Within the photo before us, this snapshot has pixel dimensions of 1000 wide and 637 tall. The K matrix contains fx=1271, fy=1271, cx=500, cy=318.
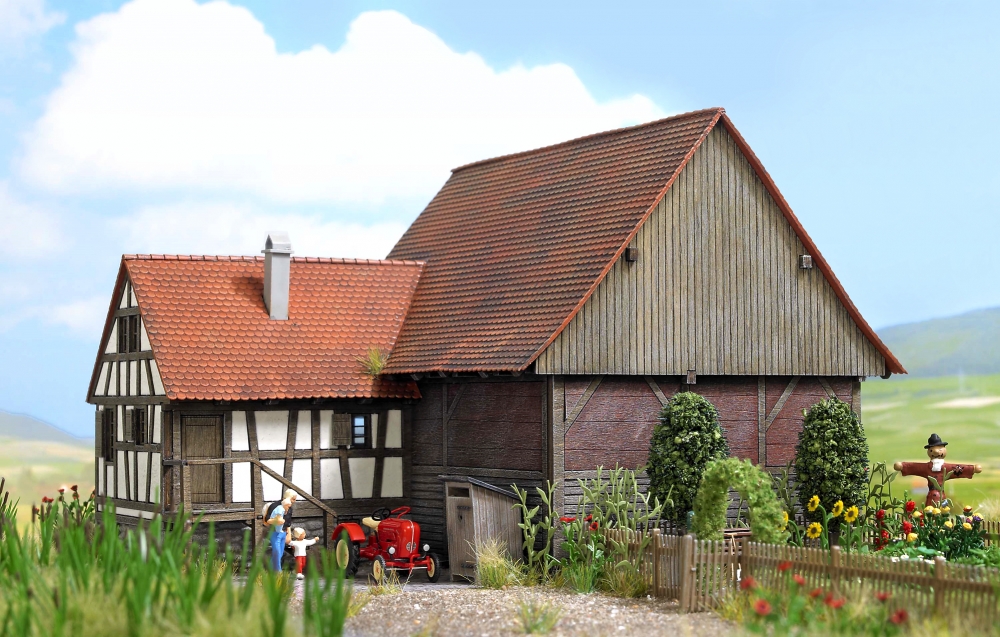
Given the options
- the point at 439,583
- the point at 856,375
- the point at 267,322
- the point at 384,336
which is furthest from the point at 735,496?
the point at 267,322

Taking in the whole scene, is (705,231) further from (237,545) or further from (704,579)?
(237,545)

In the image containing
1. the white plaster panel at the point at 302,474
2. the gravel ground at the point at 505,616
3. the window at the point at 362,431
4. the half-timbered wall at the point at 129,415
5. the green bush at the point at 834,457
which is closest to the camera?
the gravel ground at the point at 505,616

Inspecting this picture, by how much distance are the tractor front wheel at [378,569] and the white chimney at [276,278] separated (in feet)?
16.5

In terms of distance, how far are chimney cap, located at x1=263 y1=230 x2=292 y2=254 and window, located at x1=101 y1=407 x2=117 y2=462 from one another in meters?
4.21

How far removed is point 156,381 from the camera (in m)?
21.1

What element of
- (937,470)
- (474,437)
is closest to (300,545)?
(474,437)

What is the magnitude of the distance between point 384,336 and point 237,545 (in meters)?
4.58

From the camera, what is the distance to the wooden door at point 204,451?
821 inches

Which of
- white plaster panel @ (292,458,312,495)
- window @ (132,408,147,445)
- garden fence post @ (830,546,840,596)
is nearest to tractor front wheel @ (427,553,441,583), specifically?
white plaster panel @ (292,458,312,495)

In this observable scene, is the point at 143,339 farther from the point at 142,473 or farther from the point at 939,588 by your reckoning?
the point at 939,588

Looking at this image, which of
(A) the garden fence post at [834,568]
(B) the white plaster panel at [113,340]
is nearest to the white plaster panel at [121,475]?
(B) the white plaster panel at [113,340]

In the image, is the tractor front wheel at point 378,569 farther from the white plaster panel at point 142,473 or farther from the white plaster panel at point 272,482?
the white plaster panel at point 142,473

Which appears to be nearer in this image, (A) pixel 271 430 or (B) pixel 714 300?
(B) pixel 714 300

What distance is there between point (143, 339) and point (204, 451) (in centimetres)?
241
